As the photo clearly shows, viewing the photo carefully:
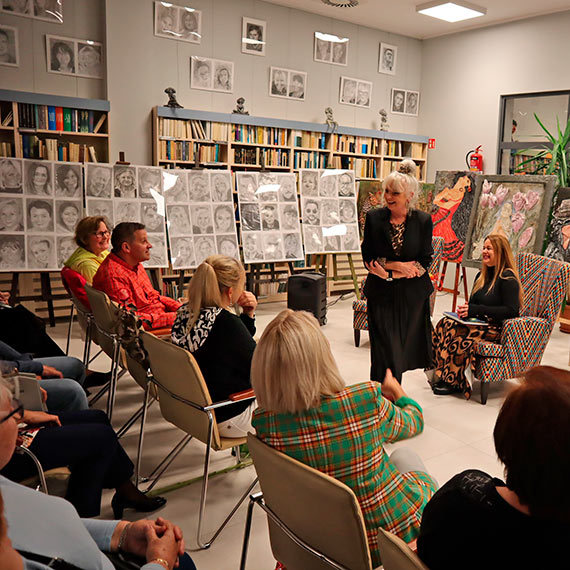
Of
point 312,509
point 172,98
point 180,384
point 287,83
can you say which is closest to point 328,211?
point 287,83

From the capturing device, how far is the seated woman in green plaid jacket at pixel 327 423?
1581 mm

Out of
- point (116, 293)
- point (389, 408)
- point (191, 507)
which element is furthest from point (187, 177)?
point (389, 408)

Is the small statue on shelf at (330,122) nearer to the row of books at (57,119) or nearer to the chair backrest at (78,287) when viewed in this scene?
the row of books at (57,119)

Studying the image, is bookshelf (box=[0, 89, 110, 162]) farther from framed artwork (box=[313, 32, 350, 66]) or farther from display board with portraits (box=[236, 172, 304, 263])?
framed artwork (box=[313, 32, 350, 66])

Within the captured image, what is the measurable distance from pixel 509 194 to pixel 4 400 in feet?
20.3

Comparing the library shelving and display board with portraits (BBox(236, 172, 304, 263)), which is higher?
the library shelving

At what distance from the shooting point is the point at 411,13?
7820mm

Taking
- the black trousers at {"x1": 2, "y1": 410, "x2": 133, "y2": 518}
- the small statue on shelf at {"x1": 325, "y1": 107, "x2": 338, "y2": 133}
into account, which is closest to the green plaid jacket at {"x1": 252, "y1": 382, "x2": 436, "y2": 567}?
the black trousers at {"x1": 2, "y1": 410, "x2": 133, "y2": 518}

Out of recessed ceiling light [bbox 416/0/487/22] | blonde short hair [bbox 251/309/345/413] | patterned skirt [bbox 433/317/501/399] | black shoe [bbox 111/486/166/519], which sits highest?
recessed ceiling light [bbox 416/0/487/22]

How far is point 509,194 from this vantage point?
6.46 metres

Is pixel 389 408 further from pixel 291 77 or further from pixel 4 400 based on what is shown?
pixel 291 77

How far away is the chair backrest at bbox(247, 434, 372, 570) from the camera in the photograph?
4.44 feet

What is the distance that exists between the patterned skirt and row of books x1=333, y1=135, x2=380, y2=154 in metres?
4.65

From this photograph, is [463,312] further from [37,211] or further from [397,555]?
[37,211]
